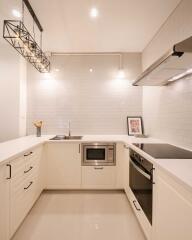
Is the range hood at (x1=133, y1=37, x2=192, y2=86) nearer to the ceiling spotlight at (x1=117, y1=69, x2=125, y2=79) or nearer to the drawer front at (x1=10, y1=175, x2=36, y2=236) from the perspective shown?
the ceiling spotlight at (x1=117, y1=69, x2=125, y2=79)

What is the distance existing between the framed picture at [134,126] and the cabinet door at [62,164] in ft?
3.71

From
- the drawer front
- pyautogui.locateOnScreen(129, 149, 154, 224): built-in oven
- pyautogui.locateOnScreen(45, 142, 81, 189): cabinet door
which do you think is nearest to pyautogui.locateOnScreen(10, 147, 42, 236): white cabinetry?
the drawer front

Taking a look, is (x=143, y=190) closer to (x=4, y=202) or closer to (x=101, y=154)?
(x=101, y=154)

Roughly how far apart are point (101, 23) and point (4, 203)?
2343 mm

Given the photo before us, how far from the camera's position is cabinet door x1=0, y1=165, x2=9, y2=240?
1463 mm

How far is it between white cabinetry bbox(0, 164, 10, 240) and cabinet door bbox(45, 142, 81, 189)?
1.26 meters

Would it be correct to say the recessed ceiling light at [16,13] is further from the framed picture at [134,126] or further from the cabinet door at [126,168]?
the framed picture at [134,126]

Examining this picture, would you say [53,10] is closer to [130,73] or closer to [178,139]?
[130,73]

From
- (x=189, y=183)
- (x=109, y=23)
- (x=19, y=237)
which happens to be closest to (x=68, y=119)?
(x=109, y=23)

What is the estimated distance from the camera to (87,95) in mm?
3461

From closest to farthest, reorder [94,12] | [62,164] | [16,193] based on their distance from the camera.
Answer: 1. [16,193]
2. [94,12]
3. [62,164]

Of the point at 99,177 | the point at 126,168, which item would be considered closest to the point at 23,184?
the point at 99,177

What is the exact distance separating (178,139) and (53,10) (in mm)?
2164

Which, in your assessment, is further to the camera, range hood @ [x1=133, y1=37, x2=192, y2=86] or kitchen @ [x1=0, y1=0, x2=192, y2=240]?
kitchen @ [x1=0, y1=0, x2=192, y2=240]
